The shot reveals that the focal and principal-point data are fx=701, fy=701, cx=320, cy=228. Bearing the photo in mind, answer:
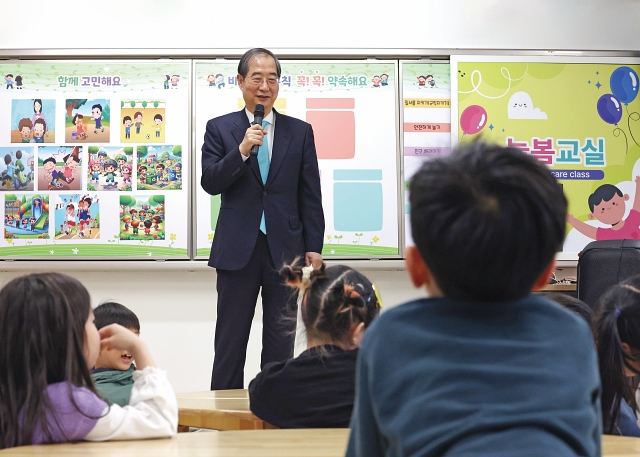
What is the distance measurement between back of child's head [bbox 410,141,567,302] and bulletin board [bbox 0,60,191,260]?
333 centimetres

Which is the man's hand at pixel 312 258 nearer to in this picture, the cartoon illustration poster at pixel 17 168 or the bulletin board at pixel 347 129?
the bulletin board at pixel 347 129

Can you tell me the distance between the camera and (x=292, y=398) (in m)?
1.51

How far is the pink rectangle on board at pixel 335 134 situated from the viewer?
3.99 metres

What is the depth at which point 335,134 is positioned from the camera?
13.1ft

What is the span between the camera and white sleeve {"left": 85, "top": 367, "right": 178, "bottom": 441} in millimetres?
1200

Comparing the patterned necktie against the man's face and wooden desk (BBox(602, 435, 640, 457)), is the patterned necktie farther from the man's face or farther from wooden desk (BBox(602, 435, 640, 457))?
wooden desk (BBox(602, 435, 640, 457))

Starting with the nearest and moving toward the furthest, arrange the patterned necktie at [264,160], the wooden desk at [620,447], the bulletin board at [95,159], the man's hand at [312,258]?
the wooden desk at [620,447] < the man's hand at [312,258] < the patterned necktie at [264,160] < the bulletin board at [95,159]

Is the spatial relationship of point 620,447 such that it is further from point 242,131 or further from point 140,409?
point 242,131

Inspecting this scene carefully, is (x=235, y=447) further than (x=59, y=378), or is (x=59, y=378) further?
(x=59, y=378)

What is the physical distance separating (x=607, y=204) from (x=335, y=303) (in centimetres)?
287

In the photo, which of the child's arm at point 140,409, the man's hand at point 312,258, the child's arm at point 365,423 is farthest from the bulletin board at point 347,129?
the child's arm at point 365,423

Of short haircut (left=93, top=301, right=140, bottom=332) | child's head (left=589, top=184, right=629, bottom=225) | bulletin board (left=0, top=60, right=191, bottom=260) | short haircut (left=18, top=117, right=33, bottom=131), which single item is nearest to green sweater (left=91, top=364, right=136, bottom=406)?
short haircut (left=93, top=301, right=140, bottom=332)

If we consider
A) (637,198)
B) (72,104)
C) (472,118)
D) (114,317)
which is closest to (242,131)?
(114,317)

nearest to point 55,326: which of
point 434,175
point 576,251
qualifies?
point 434,175
